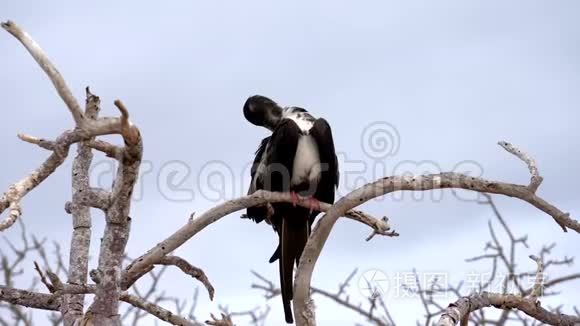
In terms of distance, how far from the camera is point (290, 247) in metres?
6.50

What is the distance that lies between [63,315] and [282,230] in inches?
71.5

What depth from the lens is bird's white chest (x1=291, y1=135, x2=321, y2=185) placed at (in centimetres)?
661

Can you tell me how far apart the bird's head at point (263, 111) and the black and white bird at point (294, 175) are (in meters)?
0.39

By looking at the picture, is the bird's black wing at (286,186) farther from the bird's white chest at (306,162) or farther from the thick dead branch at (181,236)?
the thick dead branch at (181,236)

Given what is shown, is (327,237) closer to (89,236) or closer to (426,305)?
(426,305)

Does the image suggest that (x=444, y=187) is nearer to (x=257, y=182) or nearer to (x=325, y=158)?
(x=325, y=158)

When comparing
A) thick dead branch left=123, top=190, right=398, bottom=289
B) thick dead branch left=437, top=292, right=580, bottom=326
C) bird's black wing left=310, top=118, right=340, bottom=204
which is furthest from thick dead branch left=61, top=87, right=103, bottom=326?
thick dead branch left=437, top=292, right=580, bottom=326

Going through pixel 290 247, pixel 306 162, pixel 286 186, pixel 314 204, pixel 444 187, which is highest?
pixel 306 162

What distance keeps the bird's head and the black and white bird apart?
0.39 metres

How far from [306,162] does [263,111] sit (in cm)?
88

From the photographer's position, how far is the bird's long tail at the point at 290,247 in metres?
6.33

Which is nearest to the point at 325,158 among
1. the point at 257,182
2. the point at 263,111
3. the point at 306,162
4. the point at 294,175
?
the point at 306,162

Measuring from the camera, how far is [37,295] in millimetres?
5898

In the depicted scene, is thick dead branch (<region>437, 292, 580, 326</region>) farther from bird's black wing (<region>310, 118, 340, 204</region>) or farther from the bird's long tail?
bird's black wing (<region>310, 118, 340, 204</region>)
